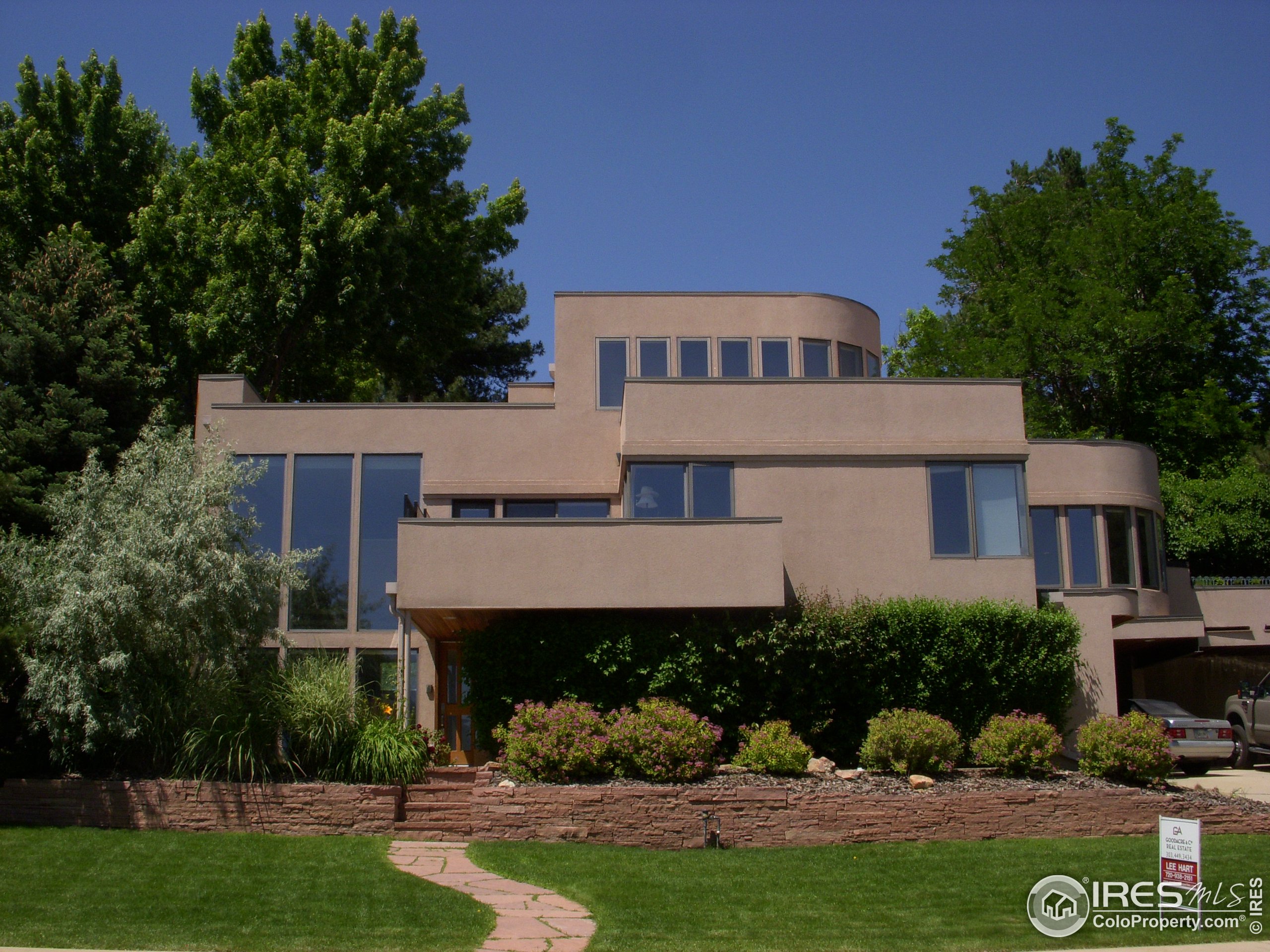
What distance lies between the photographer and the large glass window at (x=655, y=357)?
24312 millimetres

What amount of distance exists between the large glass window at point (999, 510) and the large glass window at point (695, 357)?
6.30 meters

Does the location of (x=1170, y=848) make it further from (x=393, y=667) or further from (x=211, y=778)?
(x=393, y=667)

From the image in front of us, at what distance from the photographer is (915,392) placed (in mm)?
20875

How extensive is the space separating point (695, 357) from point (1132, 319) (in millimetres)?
18937

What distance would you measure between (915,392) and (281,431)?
12297 mm

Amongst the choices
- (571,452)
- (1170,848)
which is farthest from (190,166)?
(1170,848)

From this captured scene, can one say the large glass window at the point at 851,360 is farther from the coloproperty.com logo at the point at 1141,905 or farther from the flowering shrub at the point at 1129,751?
the coloproperty.com logo at the point at 1141,905

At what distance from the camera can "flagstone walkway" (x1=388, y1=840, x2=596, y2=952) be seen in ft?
34.2

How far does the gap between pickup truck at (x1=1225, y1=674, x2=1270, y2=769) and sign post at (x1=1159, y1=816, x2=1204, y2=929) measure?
38.0 feet

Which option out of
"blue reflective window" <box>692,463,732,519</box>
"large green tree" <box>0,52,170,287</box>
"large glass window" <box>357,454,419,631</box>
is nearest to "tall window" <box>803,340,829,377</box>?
"blue reflective window" <box>692,463,732,519</box>

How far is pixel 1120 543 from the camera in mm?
25297

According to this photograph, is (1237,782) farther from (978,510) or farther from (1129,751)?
(978,510)

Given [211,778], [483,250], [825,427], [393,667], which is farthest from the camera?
[483,250]

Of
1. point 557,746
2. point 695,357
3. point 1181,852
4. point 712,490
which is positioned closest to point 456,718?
point 557,746
